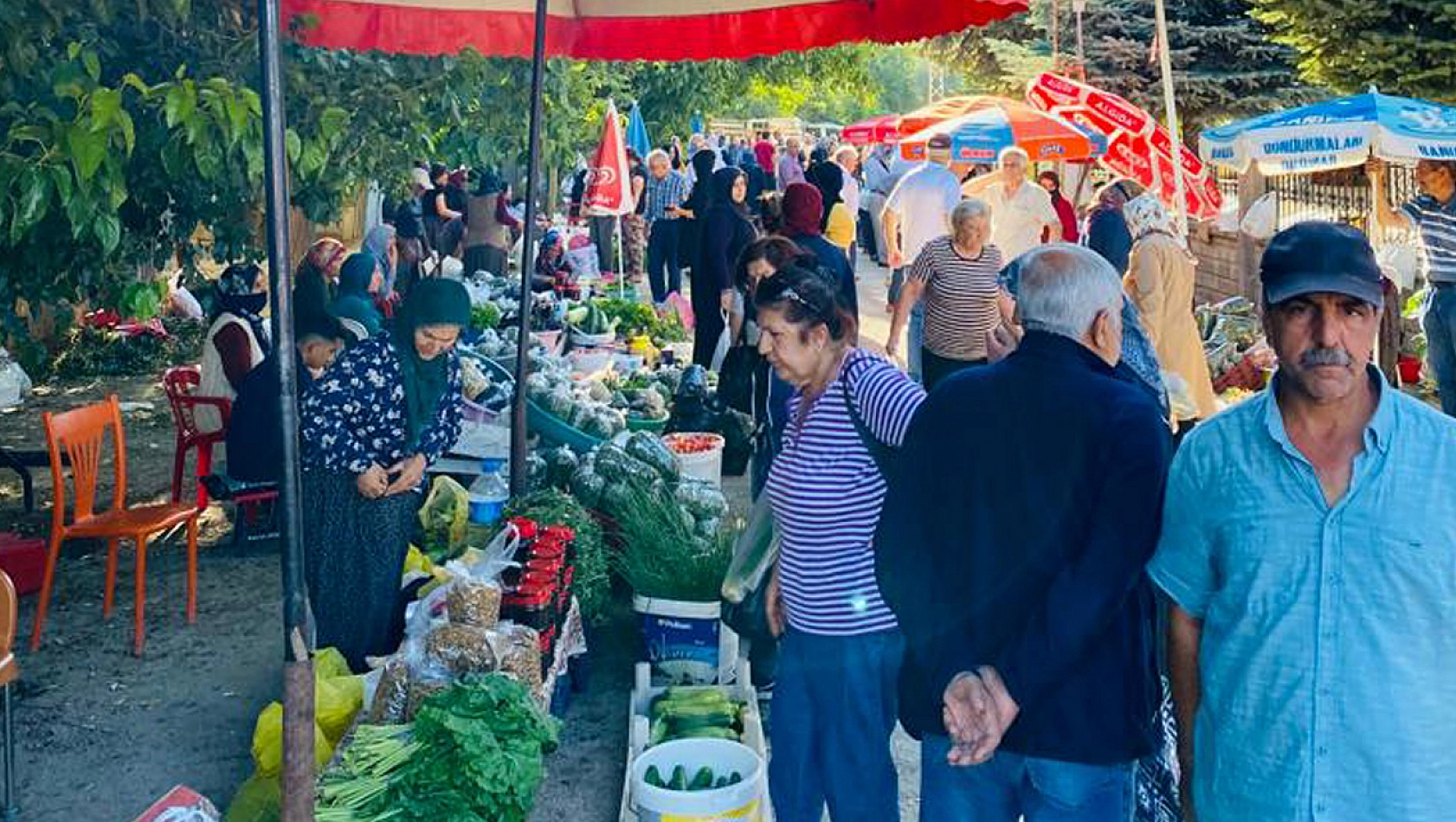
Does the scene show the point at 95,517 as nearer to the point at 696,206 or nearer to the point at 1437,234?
the point at 1437,234

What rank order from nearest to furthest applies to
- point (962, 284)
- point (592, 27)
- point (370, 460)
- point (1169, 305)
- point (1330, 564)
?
point (1330, 564) < point (370, 460) < point (592, 27) < point (1169, 305) < point (962, 284)

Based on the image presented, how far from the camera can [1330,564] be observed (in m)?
2.21

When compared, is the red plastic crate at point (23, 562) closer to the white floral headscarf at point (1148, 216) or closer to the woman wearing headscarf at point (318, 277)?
the woman wearing headscarf at point (318, 277)

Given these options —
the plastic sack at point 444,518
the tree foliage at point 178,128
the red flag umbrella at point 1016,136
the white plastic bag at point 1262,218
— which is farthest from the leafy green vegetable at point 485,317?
the white plastic bag at point 1262,218

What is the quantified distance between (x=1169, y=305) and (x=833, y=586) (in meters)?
4.24

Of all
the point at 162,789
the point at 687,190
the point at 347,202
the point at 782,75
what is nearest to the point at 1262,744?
the point at 162,789

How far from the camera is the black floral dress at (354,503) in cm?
495

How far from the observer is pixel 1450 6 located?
13.6m

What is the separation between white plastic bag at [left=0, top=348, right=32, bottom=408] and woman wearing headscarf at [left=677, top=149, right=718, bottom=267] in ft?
18.9

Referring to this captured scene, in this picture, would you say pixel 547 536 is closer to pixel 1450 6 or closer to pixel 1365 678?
pixel 1365 678

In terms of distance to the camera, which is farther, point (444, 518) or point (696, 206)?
point (696, 206)

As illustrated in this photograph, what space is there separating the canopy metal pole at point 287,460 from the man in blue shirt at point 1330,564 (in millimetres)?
1800

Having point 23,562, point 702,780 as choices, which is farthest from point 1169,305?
point 23,562

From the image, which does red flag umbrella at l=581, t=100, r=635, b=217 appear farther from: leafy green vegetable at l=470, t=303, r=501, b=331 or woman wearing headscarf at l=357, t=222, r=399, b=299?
woman wearing headscarf at l=357, t=222, r=399, b=299
